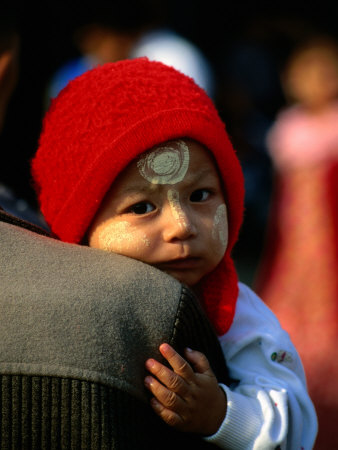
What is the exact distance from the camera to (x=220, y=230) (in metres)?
1.81

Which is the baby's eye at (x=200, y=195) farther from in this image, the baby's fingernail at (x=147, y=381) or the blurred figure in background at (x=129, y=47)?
the blurred figure in background at (x=129, y=47)

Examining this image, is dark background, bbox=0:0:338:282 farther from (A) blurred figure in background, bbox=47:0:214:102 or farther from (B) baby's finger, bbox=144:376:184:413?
(B) baby's finger, bbox=144:376:184:413

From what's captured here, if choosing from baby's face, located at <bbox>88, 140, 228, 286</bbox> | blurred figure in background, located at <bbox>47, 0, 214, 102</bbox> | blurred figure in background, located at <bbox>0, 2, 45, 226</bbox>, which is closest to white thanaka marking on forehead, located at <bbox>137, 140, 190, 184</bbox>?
baby's face, located at <bbox>88, 140, 228, 286</bbox>

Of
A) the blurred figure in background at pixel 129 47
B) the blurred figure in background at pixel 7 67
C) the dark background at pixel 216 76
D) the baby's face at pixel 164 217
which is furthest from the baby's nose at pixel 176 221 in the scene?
the blurred figure in background at pixel 129 47

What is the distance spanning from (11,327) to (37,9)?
6.26 m

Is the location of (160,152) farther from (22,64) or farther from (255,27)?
(255,27)

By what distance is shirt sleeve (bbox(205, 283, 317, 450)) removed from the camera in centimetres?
159

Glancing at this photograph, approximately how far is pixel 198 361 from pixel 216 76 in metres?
5.68

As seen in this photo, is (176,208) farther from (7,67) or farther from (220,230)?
(7,67)

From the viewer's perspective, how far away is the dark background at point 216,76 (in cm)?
470

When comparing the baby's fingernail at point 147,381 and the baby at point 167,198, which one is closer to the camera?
the baby's fingernail at point 147,381

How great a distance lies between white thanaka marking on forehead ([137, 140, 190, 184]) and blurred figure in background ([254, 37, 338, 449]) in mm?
2250

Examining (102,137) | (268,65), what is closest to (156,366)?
(102,137)

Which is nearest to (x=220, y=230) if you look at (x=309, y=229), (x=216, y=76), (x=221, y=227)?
(x=221, y=227)
